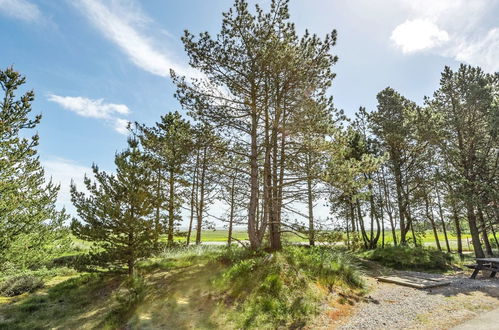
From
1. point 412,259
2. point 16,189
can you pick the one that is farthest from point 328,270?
point 16,189

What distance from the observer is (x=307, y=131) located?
33.7 ft

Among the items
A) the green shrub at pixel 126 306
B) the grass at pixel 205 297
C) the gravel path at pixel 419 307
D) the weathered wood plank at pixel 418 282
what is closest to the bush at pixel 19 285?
the grass at pixel 205 297

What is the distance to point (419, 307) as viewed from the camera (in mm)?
6688

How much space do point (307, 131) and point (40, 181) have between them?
1385 cm

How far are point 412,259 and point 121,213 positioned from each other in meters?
14.9

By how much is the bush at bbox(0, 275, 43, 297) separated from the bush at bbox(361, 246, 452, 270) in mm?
17814

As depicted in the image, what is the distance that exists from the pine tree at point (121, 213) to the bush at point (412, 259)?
12.7m

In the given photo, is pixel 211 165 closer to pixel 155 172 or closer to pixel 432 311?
pixel 155 172

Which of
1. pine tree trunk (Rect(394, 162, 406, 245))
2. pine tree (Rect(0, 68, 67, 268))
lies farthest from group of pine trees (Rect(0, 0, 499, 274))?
pine tree trunk (Rect(394, 162, 406, 245))

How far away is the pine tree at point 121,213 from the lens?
10070 millimetres

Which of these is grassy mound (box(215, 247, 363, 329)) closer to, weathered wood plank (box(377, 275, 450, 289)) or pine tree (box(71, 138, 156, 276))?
weathered wood plank (box(377, 275, 450, 289))

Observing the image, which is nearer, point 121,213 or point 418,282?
point 418,282

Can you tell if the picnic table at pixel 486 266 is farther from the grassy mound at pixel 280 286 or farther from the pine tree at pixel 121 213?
the pine tree at pixel 121 213

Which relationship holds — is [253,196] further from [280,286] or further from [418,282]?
[418,282]
